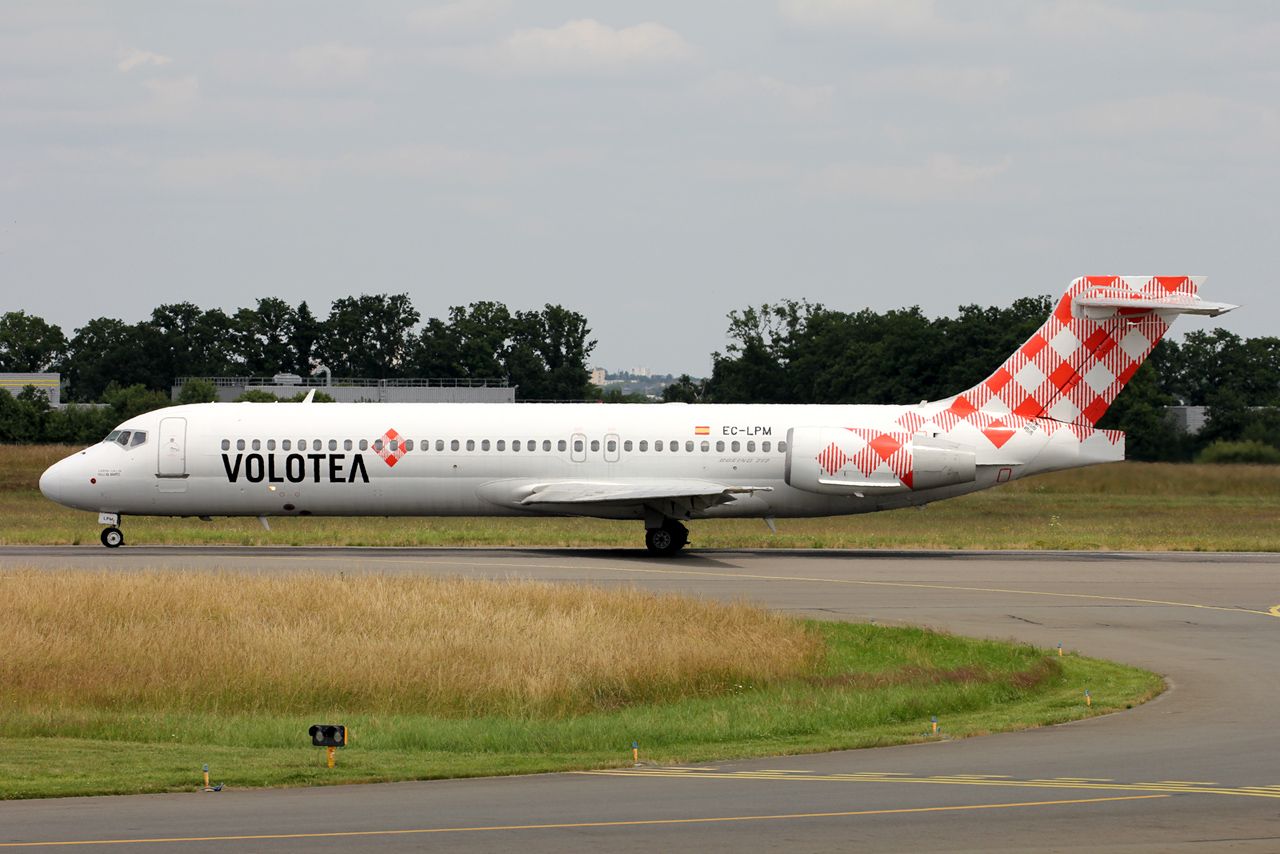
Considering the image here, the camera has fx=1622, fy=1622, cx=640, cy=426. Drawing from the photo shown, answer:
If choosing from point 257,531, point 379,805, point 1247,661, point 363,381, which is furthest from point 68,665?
point 363,381

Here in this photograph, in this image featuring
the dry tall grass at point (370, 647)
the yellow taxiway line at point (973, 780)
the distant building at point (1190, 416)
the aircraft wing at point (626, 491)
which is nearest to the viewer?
the yellow taxiway line at point (973, 780)

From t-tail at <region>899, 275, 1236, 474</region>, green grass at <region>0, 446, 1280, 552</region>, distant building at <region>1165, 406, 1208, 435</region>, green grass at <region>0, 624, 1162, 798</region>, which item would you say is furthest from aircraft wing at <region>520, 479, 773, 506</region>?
distant building at <region>1165, 406, 1208, 435</region>

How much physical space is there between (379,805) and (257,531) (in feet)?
111

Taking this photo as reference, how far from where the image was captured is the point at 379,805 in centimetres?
1295

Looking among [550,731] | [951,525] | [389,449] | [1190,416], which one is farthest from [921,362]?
[550,731]

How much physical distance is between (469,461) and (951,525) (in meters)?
20.2

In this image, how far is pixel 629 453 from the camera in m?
39.2

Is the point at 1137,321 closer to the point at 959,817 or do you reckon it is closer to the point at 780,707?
the point at 780,707

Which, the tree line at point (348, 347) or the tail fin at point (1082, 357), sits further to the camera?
the tree line at point (348, 347)

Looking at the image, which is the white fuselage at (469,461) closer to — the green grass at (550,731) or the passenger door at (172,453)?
the passenger door at (172,453)

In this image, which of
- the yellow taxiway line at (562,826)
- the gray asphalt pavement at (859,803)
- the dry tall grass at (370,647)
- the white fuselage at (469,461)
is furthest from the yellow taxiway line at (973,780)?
the white fuselage at (469,461)

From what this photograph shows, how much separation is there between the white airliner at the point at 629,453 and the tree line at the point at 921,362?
3387cm

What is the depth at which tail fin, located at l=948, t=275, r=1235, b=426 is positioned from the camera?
3969cm

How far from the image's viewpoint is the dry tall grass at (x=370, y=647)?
61.7 ft
